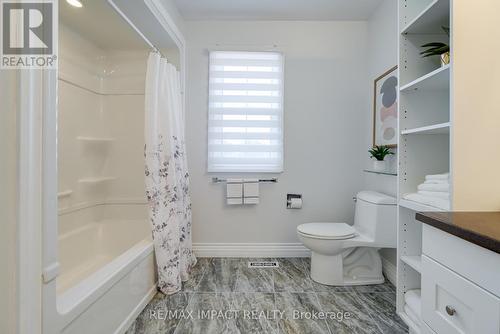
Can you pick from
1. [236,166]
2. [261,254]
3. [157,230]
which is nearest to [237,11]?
[236,166]

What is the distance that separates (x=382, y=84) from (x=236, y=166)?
1.58 meters

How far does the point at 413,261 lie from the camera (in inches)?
55.1

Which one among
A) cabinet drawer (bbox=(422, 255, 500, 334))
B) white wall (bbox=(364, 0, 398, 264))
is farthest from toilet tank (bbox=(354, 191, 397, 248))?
cabinet drawer (bbox=(422, 255, 500, 334))

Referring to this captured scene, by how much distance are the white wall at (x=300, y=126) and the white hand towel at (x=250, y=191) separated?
118 mm

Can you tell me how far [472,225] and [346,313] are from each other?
3.87 feet

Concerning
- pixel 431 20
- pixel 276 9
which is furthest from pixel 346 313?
pixel 276 9

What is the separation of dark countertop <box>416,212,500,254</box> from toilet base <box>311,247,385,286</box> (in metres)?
1.18

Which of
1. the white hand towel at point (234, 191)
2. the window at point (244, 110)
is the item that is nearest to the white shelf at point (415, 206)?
the window at point (244, 110)

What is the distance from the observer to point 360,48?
2.57 meters

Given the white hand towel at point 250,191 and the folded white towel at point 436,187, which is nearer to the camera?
the folded white towel at point 436,187

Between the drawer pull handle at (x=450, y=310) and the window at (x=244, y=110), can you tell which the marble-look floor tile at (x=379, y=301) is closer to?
the drawer pull handle at (x=450, y=310)

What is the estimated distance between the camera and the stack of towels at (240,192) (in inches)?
99.3

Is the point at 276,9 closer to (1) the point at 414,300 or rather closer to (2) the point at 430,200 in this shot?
(2) the point at 430,200

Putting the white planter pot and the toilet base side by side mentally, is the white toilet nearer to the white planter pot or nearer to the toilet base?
the toilet base
